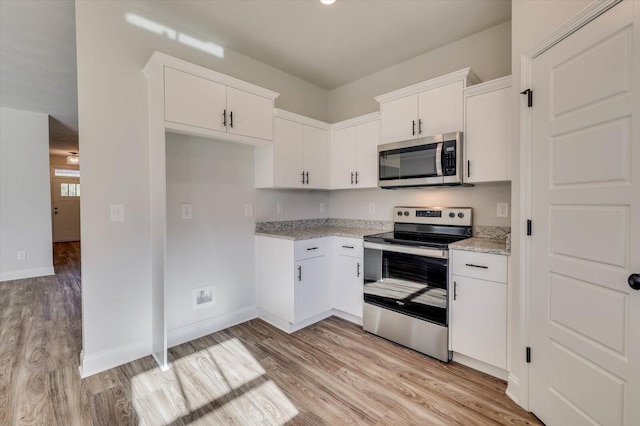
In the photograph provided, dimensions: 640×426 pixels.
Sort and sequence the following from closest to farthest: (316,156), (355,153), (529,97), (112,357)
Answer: (529,97), (112,357), (355,153), (316,156)

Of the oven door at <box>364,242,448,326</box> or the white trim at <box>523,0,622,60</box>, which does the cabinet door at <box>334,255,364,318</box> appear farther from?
the white trim at <box>523,0,622,60</box>

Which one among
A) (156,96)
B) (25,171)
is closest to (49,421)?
(156,96)

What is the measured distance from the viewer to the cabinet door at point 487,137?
7.24ft

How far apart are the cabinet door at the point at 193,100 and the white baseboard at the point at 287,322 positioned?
193 centimetres

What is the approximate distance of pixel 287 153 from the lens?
3064 millimetres

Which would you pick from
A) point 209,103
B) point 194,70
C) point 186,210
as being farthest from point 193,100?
point 186,210

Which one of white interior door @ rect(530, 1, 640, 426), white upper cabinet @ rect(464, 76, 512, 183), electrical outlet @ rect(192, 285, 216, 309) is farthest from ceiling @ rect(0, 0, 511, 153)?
electrical outlet @ rect(192, 285, 216, 309)

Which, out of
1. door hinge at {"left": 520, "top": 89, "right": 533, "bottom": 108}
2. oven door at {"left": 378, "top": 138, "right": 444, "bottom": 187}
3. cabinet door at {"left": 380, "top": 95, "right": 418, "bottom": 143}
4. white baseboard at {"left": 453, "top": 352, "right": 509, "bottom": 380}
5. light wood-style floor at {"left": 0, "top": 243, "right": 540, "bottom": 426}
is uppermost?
cabinet door at {"left": 380, "top": 95, "right": 418, "bottom": 143}

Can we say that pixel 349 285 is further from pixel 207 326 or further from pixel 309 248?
pixel 207 326

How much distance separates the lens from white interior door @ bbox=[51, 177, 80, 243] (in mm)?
8984

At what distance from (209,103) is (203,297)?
5.90 ft

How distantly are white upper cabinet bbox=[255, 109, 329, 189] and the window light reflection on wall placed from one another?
830mm

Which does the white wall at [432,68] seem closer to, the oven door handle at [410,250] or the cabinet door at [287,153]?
the cabinet door at [287,153]

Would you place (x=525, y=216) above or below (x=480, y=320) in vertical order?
above
